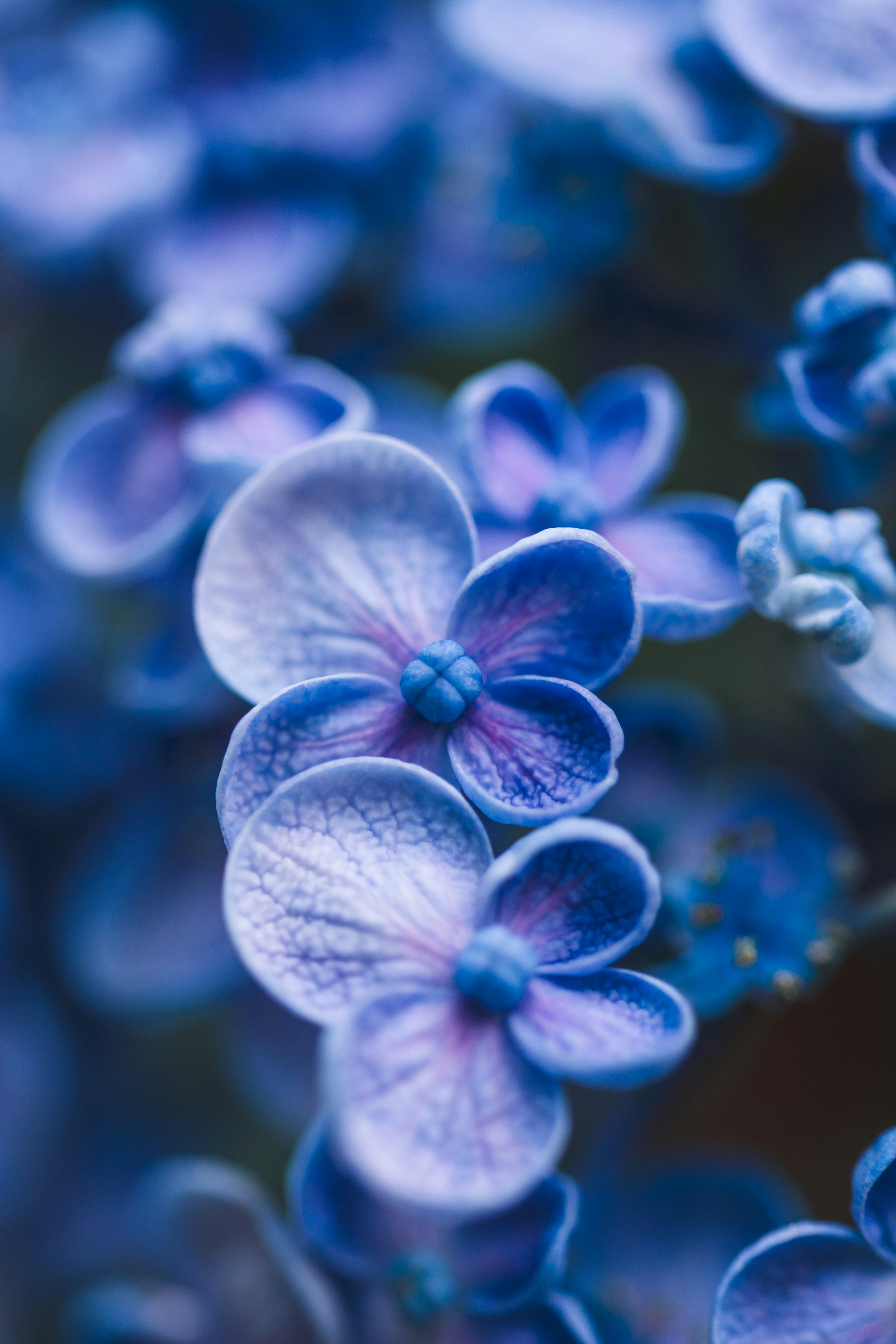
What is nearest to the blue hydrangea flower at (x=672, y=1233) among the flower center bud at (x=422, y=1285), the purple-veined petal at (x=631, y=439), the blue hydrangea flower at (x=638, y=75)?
the flower center bud at (x=422, y=1285)

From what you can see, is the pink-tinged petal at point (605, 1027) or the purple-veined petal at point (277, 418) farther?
the purple-veined petal at point (277, 418)

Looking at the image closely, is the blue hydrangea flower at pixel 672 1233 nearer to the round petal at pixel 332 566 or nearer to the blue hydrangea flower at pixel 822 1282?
the blue hydrangea flower at pixel 822 1282

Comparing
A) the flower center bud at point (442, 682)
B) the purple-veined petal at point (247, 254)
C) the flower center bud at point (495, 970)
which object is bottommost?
the flower center bud at point (495, 970)

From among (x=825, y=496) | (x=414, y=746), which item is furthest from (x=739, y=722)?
(x=414, y=746)

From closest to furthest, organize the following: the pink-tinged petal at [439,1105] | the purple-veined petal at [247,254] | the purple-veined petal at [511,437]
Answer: the pink-tinged petal at [439,1105] < the purple-veined petal at [511,437] < the purple-veined petal at [247,254]

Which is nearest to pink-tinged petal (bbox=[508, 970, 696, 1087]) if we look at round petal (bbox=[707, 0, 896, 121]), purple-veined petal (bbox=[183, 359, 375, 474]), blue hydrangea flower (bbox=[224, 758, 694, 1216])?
blue hydrangea flower (bbox=[224, 758, 694, 1216])

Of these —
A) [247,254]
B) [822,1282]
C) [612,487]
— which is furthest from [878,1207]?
[247,254]
